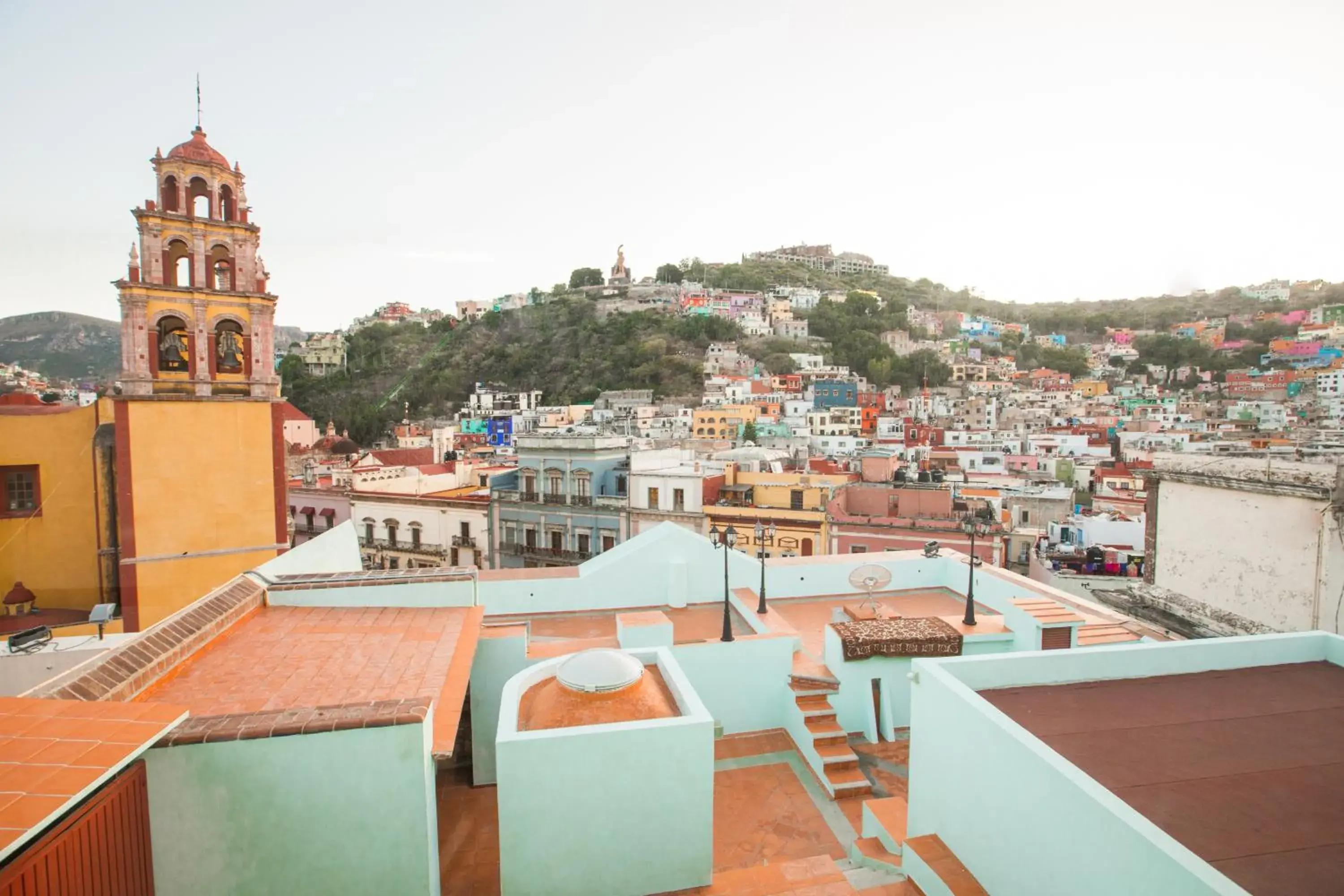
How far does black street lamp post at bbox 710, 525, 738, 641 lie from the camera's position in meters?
7.18

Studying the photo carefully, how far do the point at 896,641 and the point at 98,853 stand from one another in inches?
240

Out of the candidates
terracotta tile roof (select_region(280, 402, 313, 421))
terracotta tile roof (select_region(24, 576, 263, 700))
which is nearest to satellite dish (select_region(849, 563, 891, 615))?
terracotta tile roof (select_region(24, 576, 263, 700))

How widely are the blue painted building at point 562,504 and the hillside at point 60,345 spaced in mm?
37158

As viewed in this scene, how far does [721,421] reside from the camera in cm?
5053

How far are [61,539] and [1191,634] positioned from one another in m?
15.7

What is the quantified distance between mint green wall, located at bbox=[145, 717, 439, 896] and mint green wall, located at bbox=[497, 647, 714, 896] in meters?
0.52

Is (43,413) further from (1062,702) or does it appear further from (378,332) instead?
(378,332)

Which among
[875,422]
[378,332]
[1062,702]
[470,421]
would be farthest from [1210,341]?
[378,332]

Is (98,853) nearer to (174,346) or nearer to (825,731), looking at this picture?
(825,731)

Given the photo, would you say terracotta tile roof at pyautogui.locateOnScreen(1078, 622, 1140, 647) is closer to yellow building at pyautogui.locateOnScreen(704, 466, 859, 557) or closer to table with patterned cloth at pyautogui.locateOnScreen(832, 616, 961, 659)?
table with patterned cloth at pyautogui.locateOnScreen(832, 616, 961, 659)

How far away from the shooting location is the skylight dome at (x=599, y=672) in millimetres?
4621

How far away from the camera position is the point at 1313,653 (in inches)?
178

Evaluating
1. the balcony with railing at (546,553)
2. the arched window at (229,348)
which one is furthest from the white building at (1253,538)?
the balcony with railing at (546,553)

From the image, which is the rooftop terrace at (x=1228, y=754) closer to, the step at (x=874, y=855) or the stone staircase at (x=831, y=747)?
the step at (x=874, y=855)
